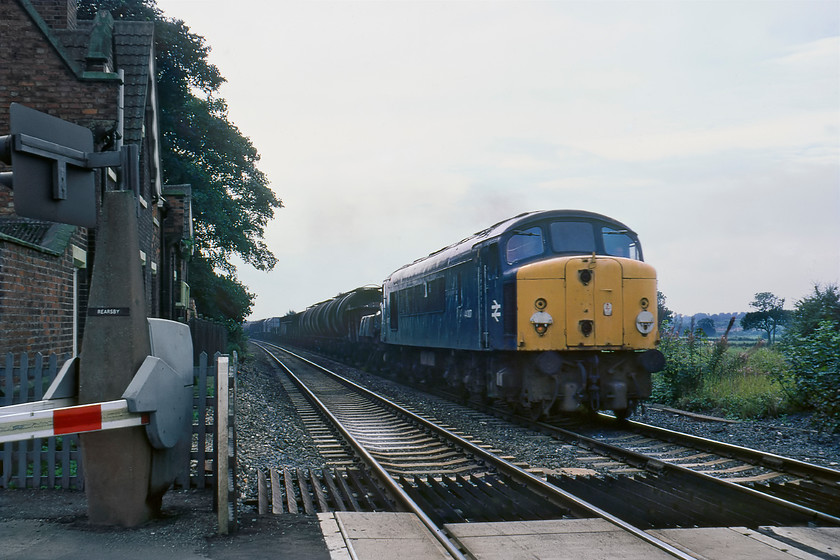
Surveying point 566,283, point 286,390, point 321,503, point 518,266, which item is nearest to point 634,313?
point 566,283

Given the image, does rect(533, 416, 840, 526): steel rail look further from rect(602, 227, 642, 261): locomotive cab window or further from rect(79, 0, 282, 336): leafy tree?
rect(79, 0, 282, 336): leafy tree

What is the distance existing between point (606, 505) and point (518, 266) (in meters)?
5.69

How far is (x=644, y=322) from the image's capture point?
1126cm

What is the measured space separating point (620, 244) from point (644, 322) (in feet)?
5.42

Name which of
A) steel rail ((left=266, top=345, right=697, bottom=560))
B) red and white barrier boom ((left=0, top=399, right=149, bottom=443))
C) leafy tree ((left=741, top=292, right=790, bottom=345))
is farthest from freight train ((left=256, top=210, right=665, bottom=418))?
leafy tree ((left=741, top=292, right=790, bottom=345))

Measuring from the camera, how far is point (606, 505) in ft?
20.2

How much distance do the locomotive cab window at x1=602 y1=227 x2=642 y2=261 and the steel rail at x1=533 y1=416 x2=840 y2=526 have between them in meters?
3.16

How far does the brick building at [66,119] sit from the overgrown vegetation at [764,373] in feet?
31.5

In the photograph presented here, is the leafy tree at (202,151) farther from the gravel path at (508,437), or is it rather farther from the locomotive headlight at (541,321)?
the locomotive headlight at (541,321)

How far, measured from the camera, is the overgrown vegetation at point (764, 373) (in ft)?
34.6

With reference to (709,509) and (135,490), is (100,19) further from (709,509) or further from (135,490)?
(709,509)

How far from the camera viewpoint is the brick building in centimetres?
848

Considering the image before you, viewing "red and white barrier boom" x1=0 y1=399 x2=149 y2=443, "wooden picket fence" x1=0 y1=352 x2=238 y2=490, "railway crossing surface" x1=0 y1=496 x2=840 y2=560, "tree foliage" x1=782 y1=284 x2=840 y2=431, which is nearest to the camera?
"red and white barrier boom" x1=0 y1=399 x2=149 y2=443

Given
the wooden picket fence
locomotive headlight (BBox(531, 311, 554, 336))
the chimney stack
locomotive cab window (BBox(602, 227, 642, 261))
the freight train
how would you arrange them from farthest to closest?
the chimney stack, locomotive cab window (BBox(602, 227, 642, 261)), the freight train, locomotive headlight (BBox(531, 311, 554, 336)), the wooden picket fence
